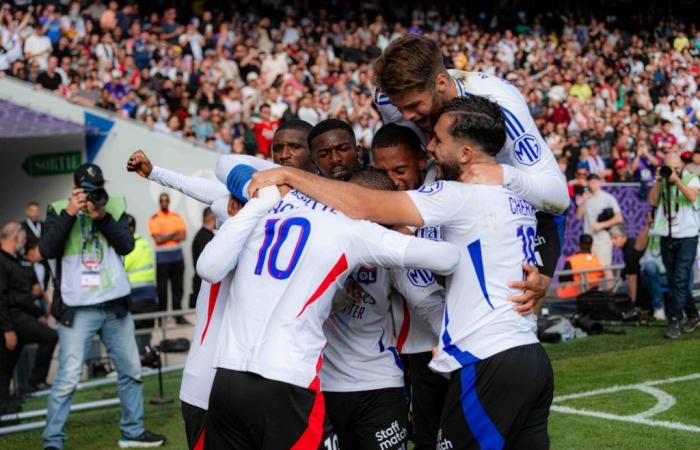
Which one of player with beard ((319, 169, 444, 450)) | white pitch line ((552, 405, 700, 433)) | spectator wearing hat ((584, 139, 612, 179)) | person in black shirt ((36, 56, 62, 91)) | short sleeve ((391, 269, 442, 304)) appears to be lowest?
white pitch line ((552, 405, 700, 433))

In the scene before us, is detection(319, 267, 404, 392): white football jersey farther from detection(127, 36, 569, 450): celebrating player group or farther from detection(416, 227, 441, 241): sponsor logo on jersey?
detection(416, 227, 441, 241): sponsor logo on jersey

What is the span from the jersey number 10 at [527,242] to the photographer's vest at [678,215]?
8.35 meters

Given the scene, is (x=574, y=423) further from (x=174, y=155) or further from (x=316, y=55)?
(x=316, y=55)

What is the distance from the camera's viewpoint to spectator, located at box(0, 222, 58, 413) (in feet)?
31.1

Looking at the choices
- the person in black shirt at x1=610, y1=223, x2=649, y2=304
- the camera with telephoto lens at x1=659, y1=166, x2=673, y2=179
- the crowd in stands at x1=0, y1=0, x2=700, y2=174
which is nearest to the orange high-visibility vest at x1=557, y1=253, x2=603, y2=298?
the person in black shirt at x1=610, y1=223, x2=649, y2=304

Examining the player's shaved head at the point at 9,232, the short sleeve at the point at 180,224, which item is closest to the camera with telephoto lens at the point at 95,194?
the player's shaved head at the point at 9,232

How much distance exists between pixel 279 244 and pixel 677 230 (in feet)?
30.3

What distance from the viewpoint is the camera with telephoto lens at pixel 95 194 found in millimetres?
7902

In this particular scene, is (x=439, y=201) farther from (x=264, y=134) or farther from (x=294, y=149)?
(x=264, y=134)

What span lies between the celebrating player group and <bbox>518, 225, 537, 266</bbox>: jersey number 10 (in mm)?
11

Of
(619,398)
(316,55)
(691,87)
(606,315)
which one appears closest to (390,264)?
(619,398)

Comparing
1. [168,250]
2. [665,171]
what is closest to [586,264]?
[665,171]

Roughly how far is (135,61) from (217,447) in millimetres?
15567

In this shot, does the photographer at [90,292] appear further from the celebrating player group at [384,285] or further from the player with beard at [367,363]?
the player with beard at [367,363]
